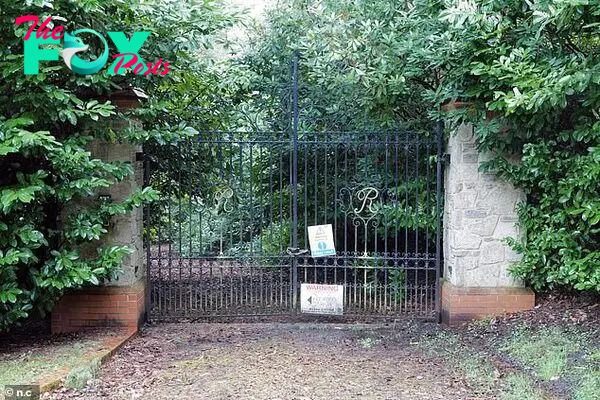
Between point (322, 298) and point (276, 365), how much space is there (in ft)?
4.60

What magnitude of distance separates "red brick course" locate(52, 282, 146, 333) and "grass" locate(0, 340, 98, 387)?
487 mm

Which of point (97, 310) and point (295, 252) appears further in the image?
point (295, 252)

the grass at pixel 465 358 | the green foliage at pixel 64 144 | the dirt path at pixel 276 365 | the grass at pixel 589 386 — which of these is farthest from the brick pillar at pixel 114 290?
the grass at pixel 589 386

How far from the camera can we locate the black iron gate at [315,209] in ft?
19.4

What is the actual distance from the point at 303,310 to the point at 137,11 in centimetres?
324

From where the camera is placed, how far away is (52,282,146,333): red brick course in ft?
17.9

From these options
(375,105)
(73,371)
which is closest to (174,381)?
(73,371)

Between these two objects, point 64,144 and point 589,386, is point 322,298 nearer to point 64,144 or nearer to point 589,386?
point 589,386

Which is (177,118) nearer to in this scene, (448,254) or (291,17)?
(291,17)

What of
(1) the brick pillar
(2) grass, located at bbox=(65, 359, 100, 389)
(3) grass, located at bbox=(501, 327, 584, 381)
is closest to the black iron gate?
(1) the brick pillar

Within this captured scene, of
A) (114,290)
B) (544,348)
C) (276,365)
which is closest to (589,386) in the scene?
(544,348)

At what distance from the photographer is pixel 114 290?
552 cm

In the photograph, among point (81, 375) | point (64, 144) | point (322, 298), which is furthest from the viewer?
point (322, 298)

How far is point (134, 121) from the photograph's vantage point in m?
5.52
